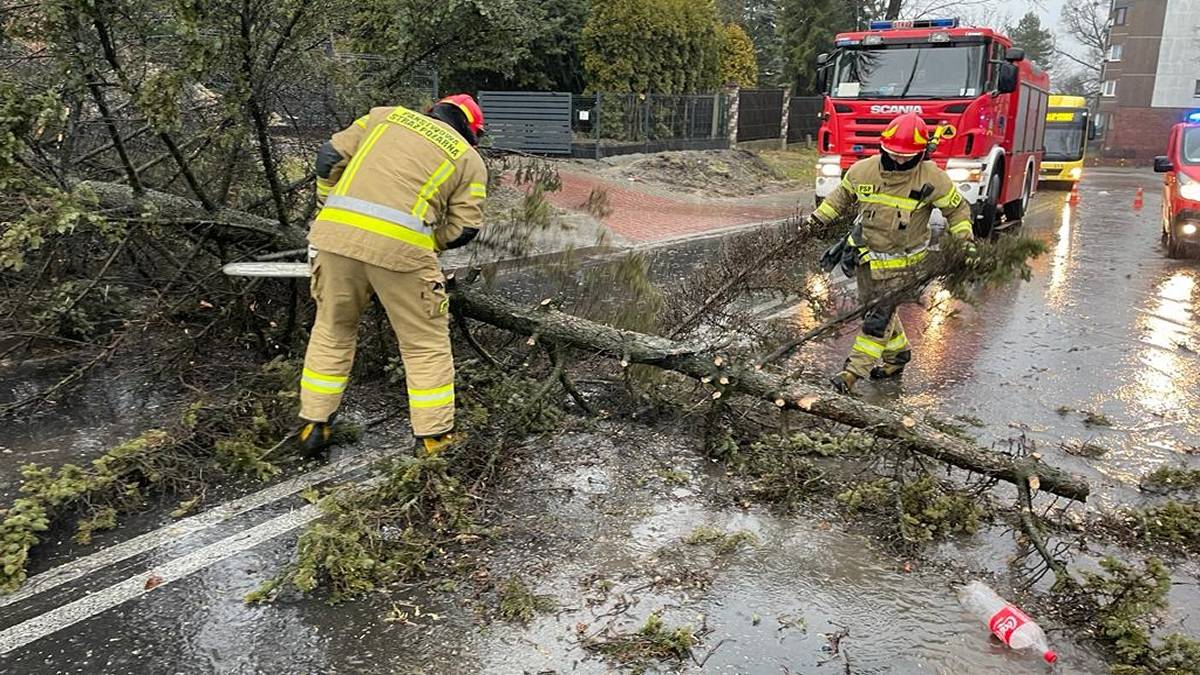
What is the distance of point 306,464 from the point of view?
3.75 m

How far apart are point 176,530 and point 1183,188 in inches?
424

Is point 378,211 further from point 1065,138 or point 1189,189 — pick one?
point 1065,138

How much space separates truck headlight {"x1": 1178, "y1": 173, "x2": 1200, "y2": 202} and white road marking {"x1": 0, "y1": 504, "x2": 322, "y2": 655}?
10.2 m

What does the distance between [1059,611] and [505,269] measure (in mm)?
3144

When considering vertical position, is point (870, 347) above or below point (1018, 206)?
below

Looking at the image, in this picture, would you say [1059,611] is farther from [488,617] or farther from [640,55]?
[640,55]

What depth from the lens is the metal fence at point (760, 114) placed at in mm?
21766

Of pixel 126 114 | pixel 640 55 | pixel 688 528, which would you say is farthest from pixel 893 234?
pixel 640 55

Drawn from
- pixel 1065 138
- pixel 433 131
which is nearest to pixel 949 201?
pixel 433 131

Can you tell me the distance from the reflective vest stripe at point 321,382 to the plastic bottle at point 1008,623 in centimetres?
263

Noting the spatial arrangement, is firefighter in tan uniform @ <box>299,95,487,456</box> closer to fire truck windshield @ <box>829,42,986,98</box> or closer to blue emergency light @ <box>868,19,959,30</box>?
fire truck windshield @ <box>829,42,986,98</box>

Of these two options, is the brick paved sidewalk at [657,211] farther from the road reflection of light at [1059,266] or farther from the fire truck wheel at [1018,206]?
the road reflection of light at [1059,266]

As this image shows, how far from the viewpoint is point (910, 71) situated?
10.5m

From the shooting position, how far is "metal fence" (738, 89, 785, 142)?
2177 centimetres
